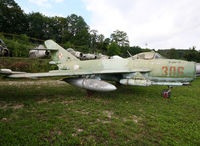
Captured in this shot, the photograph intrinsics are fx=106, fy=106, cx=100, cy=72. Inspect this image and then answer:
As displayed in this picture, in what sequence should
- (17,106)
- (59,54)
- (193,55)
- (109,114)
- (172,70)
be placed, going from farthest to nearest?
(193,55), (59,54), (172,70), (17,106), (109,114)

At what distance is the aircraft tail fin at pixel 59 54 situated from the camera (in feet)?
27.0

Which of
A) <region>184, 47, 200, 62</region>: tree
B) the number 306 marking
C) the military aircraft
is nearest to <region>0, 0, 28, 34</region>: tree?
the military aircraft

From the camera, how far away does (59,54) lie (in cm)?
827

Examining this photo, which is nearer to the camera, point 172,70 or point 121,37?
point 172,70

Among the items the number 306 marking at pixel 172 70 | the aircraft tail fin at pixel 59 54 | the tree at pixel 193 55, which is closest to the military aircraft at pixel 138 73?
the number 306 marking at pixel 172 70

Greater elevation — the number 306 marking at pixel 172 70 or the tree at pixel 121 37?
the tree at pixel 121 37

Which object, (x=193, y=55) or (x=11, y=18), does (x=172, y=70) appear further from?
(x=11, y=18)

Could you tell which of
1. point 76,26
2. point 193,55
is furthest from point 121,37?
point 193,55

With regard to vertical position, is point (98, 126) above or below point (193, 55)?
below

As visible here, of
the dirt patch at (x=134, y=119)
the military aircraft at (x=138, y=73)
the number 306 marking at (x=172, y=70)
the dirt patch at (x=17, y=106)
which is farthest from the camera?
the number 306 marking at (x=172, y=70)

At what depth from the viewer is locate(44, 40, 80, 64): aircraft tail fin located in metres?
8.22

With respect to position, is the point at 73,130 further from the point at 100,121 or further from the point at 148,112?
the point at 148,112

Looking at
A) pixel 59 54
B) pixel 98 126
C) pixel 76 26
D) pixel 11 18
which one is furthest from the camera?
pixel 76 26

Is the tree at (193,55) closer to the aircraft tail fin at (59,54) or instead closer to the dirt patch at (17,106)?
the aircraft tail fin at (59,54)
